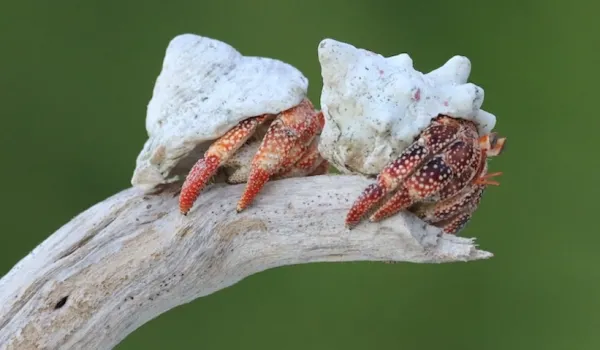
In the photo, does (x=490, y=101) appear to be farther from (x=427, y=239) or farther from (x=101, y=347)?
(x=101, y=347)

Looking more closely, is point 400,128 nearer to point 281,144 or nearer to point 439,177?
point 439,177

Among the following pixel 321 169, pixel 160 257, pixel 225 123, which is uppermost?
pixel 225 123

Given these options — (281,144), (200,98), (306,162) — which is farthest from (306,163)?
(200,98)

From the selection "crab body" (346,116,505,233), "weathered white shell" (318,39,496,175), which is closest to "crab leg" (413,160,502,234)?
"crab body" (346,116,505,233)

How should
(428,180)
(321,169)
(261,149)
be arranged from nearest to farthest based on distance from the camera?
(428,180) < (261,149) < (321,169)

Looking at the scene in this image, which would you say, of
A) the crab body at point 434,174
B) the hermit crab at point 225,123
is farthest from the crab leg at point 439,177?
the hermit crab at point 225,123

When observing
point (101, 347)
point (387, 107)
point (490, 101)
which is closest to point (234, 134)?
point (387, 107)

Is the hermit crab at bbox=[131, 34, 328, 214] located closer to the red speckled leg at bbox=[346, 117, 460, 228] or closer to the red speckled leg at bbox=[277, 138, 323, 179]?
the red speckled leg at bbox=[277, 138, 323, 179]
